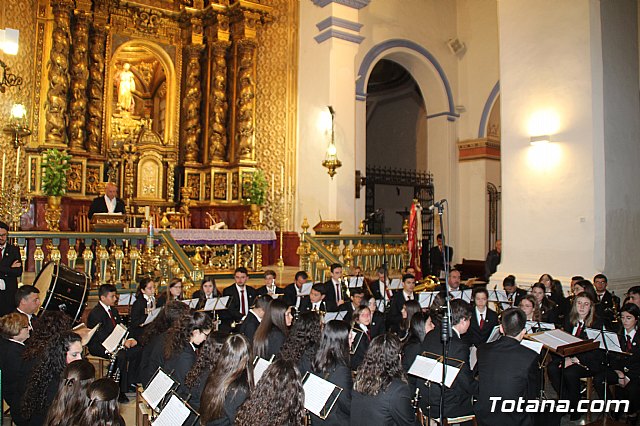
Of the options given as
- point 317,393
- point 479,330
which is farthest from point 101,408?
point 479,330

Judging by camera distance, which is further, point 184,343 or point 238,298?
point 238,298

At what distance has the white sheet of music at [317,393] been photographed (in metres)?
3.77

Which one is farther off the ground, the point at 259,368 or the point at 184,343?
the point at 184,343

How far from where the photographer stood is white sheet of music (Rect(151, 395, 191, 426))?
133 inches

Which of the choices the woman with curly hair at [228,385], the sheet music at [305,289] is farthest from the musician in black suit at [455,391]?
the sheet music at [305,289]

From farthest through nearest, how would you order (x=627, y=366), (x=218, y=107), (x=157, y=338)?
(x=218, y=107) < (x=627, y=366) < (x=157, y=338)

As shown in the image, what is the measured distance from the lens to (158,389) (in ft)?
13.0

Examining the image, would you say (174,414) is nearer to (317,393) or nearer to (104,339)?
(317,393)

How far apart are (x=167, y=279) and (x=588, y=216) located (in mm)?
7407

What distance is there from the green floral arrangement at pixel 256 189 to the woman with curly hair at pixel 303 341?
9.58 metres

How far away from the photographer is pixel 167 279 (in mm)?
10227

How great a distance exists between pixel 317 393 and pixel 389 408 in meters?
0.49

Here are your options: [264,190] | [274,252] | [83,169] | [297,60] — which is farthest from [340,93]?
[83,169]

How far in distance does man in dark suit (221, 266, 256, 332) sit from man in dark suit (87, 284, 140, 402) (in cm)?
181
